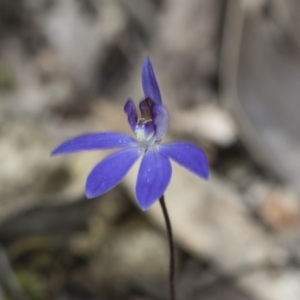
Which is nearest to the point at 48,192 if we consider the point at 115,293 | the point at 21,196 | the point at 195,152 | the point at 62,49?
the point at 21,196

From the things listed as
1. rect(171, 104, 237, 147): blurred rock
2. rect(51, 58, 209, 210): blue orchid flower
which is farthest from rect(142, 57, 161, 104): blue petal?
rect(171, 104, 237, 147): blurred rock

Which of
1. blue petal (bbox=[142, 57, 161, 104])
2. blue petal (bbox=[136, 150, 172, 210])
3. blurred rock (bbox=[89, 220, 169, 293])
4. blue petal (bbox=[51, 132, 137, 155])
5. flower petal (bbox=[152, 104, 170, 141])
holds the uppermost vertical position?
blurred rock (bbox=[89, 220, 169, 293])

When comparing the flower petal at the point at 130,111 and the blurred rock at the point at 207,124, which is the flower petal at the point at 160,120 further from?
the blurred rock at the point at 207,124

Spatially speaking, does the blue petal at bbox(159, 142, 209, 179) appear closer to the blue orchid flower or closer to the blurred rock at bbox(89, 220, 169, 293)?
the blue orchid flower

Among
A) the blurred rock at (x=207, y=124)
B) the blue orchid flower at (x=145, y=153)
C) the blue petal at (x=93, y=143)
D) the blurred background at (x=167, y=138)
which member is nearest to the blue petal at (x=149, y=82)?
the blue orchid flower at (x=145, y=153)

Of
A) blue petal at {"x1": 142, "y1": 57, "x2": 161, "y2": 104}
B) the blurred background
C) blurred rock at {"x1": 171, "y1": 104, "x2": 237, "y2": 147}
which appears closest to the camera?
blue petal at {"x1": 142, "y1": 57, "x2": 161, "y2": 104}

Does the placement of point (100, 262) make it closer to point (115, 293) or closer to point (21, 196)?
point (115, 293)
